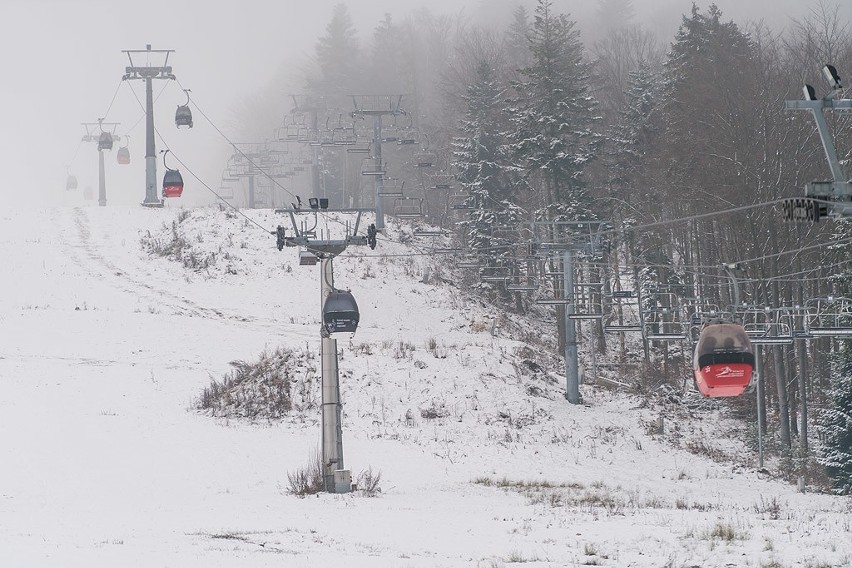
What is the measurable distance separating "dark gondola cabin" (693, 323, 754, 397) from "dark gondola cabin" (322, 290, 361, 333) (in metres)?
6.83

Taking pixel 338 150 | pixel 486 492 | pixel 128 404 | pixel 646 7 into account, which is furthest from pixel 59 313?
pixel 646 7

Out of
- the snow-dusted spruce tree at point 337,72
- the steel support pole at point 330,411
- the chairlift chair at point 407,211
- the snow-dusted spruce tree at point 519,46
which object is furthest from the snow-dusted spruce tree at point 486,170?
the steel support pole at point 330,411

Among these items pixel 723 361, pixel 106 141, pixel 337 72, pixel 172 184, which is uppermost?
pixel 337 72

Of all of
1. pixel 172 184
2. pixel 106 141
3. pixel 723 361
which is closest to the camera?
pixel 723 361

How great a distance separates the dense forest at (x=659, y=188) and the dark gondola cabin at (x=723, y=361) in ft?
2.45

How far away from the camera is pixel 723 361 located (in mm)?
16438

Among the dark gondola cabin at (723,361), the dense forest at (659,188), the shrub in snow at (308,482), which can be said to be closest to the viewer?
the dark gondola cabin at (723,361)

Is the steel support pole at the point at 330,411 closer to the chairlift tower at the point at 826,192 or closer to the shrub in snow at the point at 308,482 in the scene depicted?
the shrub in snow at the point at 308,482

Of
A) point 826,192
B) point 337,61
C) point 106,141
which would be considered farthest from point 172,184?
point 337,61

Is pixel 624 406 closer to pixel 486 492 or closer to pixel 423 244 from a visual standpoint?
pixel 486 492

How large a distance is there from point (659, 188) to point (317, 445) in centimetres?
1945

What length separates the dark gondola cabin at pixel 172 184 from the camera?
111 feet

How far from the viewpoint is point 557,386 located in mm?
35688

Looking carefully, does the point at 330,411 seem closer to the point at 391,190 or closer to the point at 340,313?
the point at 340,313
